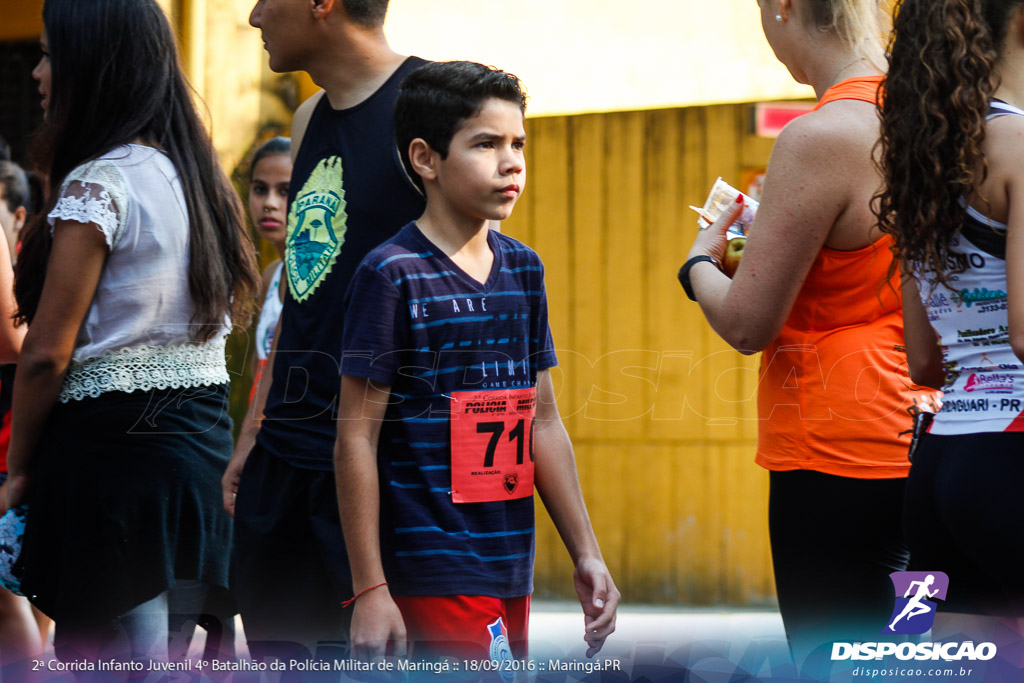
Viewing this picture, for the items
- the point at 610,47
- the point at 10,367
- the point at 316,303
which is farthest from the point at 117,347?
the point at 610,47

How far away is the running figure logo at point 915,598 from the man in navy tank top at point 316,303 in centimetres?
112

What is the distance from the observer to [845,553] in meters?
2.11

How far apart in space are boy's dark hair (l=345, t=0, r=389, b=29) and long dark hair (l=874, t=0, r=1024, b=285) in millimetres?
1190

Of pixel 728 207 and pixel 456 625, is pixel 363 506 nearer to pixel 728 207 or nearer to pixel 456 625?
pixel 456 625

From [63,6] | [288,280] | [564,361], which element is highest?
[63,6]

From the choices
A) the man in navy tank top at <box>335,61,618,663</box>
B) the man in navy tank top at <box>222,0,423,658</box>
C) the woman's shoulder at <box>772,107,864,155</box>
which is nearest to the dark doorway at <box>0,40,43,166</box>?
the man in navy tank top at <box>222,0,423,658</box>

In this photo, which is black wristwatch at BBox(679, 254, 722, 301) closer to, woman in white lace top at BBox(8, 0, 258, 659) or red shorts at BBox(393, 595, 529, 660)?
red shorts at BBox(393, 595, 529, 660)

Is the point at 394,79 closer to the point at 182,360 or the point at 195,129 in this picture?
the point at 195,129

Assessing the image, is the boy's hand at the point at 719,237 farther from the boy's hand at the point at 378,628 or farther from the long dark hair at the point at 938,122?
the boy's hand at the point at 378,628

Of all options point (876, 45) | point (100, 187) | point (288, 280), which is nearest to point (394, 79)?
point (288, 280)

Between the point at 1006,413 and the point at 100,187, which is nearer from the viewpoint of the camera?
the point at 1006,413

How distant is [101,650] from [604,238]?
358 cm

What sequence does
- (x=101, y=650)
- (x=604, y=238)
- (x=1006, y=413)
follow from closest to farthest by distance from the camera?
(x=1006, y=413) < (x=101, y=650) < (x=604, y=238)

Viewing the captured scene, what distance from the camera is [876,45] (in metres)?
2.21
